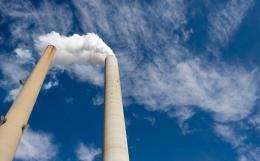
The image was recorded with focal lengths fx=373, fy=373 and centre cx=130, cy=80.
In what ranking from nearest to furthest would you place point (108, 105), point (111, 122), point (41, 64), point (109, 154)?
point (109, 154) → point (111, 122) → point (108, 105) → point (41, 64)

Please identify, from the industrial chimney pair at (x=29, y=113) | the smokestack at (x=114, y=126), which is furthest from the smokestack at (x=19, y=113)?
the smokestack at (x=114, y=126)

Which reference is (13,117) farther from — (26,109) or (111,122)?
(111,122)

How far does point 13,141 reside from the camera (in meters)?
23.6

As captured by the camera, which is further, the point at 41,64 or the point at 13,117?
the point at 41,64

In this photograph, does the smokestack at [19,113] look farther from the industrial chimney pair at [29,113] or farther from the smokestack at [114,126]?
the smokestack at [114,126]

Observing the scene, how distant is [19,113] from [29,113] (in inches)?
41.7

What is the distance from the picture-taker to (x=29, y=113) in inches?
1038

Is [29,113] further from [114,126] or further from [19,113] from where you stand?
[114,126]

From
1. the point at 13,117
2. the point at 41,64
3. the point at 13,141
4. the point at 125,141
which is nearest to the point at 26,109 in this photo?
the point at 13,117

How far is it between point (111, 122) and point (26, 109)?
6.26 m

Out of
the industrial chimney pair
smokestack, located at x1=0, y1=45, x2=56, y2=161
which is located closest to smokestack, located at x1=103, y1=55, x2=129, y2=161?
the industrial chimney pair

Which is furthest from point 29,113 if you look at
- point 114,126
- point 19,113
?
point 114,126

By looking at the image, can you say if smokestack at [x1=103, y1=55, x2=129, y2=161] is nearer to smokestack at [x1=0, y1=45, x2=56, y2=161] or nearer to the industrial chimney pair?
the industrial chimney pair

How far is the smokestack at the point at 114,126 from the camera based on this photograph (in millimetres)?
22453
